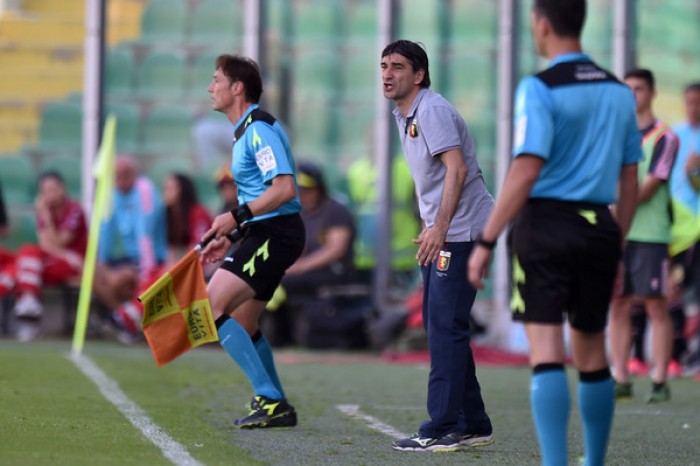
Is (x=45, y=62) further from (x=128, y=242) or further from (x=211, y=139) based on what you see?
(x=128, y=242)

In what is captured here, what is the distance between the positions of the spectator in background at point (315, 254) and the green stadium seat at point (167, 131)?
7.91 ft

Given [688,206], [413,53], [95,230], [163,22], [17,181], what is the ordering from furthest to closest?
[163,22]
[17,181]
[95,230]
[688,206]
[413,53]

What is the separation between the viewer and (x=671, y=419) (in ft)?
29.0

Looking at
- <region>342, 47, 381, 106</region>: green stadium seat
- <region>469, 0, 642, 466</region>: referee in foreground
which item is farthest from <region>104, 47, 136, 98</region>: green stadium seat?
<region>469, 0, 642, 466</region>: referee in foreground

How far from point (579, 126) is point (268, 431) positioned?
110 inches

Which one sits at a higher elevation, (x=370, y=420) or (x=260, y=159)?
(x=260, y=159)

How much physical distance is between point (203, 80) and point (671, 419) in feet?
29.2

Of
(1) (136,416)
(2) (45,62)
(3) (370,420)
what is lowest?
(3) (370,420)

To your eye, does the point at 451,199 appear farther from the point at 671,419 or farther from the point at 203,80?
the point at 203,80

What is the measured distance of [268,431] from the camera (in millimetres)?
7477

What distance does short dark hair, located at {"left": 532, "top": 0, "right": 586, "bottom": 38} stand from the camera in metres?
5.28

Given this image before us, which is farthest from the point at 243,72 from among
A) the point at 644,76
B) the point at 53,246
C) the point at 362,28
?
the point at 362,28

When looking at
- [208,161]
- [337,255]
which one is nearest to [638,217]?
[337,255]

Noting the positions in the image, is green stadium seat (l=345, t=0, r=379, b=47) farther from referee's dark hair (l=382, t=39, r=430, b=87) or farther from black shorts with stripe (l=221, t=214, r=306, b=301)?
referee's dark hair (l=382, t=39, r=430, b=87)
